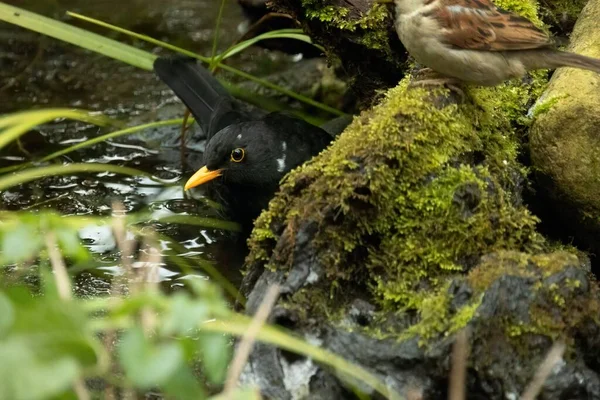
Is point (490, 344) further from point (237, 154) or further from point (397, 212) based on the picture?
point (237, 154)

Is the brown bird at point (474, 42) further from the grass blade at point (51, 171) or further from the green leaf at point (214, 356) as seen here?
the green leaf at point (214, 356)

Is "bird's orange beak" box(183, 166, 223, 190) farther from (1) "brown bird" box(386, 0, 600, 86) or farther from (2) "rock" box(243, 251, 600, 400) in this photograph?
(2) "rock" box(243, 251, 600, 400)

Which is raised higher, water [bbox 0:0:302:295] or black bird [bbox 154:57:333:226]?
black bird [bbox 154:57:333:226]

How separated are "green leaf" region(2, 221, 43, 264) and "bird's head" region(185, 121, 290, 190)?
10.8 feet

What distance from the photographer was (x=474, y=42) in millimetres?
3844

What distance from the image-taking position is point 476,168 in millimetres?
3562

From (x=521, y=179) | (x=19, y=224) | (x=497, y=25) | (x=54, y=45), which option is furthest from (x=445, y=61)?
(x=54, y=45)

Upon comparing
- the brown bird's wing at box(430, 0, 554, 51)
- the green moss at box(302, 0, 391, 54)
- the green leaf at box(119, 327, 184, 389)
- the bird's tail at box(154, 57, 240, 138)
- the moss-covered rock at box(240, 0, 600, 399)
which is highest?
the brown bird's wing at box(430, 0, 554, 51)

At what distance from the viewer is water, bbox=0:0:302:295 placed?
534 centimetres

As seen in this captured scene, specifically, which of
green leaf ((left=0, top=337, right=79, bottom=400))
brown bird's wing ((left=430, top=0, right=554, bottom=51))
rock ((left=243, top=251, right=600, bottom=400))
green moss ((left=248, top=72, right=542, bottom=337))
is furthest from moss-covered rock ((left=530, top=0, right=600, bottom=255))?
green leaf ((left=0, top=337, right=79, bottom=400))

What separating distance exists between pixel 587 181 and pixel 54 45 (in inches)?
238

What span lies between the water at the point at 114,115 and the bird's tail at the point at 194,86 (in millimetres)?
497

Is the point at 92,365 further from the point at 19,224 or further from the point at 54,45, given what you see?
the point at 54,45

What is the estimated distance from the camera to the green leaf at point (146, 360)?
167 centimetres
